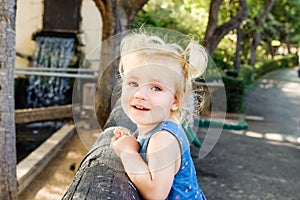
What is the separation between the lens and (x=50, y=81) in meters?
9.78

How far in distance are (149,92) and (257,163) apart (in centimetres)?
512

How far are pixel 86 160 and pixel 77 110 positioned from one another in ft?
1.19

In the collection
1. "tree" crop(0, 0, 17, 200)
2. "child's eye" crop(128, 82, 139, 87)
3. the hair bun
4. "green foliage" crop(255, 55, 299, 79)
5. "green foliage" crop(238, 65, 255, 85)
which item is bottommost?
"green foliage" crop(255, 55, 299, 79)

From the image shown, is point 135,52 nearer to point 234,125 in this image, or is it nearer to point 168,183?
point 168,183

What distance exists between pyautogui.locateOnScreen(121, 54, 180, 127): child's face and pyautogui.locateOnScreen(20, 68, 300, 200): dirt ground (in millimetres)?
1032

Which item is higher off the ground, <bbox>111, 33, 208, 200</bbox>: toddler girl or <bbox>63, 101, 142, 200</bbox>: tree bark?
<bbox>111, 33, 208, 200</bbox>: toddler girl

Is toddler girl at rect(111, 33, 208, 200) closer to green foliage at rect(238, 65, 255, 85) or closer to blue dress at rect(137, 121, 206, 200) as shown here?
blue dress at rect(137, 121, 206, 200)

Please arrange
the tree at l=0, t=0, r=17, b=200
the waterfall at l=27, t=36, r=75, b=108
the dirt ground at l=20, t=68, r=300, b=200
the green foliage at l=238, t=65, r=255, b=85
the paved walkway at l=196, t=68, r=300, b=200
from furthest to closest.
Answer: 1. the green foliage at l=238, t=65, r=255, b=85
2. the waterfall at l=27, t=36, r=75, b=108
3. the paved walkway at l=196, t=68, r=300, b=200
4. the dirt ground at l=20, t=68, r=300, b=200
5. the tree at l=0, t=0, r=17, b=200

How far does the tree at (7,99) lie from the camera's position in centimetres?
291

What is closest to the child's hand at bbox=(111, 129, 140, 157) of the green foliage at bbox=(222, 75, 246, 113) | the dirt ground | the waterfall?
the dirt ground

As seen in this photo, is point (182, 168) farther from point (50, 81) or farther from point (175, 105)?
point (50, 81)

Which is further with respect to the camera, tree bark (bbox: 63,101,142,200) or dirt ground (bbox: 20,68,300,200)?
dirt ground (bbox: 20,68,300,200)

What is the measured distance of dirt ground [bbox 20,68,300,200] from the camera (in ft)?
16.0

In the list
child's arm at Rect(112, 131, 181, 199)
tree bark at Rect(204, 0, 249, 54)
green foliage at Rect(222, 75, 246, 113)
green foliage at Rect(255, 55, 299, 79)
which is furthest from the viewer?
green foliage at Rect(255, 55, 299, 79)
